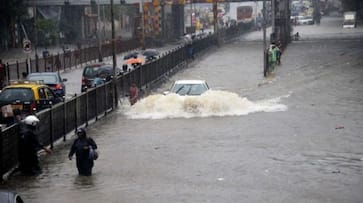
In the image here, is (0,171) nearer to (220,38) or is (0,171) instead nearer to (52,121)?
(52,121)

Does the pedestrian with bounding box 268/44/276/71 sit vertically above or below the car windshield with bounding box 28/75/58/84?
below

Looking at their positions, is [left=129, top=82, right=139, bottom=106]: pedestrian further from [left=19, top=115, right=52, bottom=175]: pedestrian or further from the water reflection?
the water reflection

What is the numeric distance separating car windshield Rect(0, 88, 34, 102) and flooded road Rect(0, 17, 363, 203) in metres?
2.25

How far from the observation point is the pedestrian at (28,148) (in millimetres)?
18750

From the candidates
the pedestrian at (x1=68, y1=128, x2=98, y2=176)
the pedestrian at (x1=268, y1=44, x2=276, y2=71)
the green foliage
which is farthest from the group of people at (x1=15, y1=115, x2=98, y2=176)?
the green foliage

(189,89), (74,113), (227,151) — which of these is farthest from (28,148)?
(189,89)

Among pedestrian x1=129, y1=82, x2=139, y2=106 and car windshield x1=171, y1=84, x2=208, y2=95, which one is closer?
car windshield x1=171, y1=84, x2=208, y2=95

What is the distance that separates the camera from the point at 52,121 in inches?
899

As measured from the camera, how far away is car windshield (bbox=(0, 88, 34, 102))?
2783 centimetres

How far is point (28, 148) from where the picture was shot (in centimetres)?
1883

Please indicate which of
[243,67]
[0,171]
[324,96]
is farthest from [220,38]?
[0,171]

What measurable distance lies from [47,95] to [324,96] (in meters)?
12.2

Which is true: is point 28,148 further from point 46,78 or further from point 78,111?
point 46,78

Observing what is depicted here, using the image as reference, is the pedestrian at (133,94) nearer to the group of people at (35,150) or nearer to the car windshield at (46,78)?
the car windshield at (46,78)
